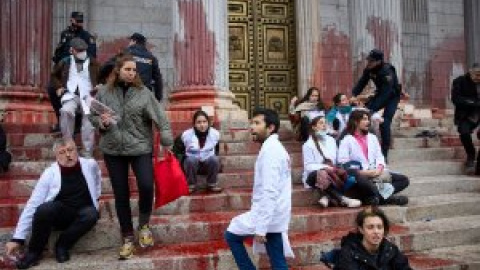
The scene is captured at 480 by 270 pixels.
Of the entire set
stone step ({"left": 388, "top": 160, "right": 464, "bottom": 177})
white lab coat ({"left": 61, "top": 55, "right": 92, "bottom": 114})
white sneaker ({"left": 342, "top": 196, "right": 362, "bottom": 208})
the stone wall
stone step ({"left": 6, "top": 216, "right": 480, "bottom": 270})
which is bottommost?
stone step ({"left": 6, "top": 216, "right": 480, "bottom": 270})

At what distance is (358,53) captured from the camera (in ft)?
39.4

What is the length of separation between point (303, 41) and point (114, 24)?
4398mm

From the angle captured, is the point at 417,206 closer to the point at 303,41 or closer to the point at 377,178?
the point at 377,178

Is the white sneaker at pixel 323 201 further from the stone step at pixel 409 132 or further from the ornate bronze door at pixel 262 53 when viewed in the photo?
the ornate bronze door at pixel 262 53

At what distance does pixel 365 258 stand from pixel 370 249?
11 centimetres

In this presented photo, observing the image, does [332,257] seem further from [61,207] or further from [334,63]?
[334,63]

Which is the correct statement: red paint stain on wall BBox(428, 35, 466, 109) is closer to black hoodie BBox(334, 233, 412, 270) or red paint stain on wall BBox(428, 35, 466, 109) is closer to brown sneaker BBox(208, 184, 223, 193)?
brown sneaker BBox(208, 184, 223, 193)

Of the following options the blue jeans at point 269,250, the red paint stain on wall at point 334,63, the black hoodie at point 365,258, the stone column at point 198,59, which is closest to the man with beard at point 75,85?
the stone column at point 198,59

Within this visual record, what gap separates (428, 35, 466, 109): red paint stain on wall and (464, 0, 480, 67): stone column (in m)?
0.18

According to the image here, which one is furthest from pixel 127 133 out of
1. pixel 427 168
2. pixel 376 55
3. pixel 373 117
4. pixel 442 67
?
pixel 442 67

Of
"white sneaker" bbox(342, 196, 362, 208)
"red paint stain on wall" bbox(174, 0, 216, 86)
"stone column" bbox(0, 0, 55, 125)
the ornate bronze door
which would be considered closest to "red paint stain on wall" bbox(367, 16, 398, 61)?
the ornate bronze door

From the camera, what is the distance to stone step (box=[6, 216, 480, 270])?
5.14 m

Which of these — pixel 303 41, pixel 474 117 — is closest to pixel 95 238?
Answer: pixel 474 117

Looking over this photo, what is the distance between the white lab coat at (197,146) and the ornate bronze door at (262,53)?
5.51 metres
